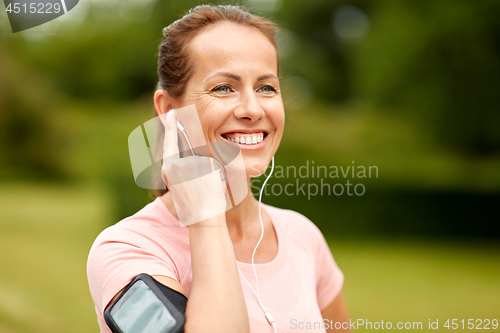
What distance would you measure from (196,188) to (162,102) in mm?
553

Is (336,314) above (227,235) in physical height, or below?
below

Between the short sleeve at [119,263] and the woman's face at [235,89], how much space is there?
50 cm

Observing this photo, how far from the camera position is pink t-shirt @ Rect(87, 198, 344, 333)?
1255mm

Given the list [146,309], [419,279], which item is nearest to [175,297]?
[146,309]

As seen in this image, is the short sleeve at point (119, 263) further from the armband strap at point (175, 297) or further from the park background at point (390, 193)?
the park background at point (390, 193)

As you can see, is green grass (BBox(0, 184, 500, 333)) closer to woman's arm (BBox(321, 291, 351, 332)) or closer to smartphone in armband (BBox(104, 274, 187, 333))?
woman's arm (BBox(321, 291, 351, 332))

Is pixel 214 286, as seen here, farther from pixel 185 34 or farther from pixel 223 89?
pixel 185 34

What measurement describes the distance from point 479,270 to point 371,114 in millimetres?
3716

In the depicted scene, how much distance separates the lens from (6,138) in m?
14.0

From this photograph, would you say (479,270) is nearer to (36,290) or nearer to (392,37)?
(392,37)

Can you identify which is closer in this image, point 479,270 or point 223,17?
point 223,17

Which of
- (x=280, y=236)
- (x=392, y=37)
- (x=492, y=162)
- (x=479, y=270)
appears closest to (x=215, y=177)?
(x=280, y=236)

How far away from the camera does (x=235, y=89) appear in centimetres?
159

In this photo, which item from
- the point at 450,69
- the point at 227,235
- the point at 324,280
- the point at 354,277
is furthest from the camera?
the point at 450,69
